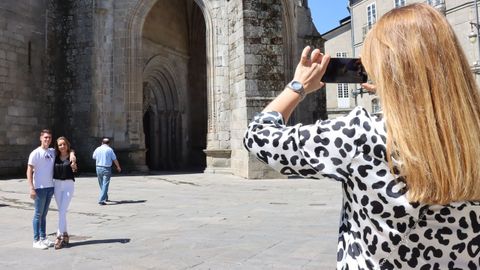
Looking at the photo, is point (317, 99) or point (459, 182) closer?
point (459, 182)

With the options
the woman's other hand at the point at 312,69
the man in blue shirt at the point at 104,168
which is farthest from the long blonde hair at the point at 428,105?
the man in blue shirt at the point at 104,168

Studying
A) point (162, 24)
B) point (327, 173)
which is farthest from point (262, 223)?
point (162, 24)

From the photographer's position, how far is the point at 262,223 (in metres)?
5.98

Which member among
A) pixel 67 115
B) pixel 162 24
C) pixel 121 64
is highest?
pixel 162 24

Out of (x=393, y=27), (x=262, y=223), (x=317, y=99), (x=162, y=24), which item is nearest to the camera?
(x=393, y=27)

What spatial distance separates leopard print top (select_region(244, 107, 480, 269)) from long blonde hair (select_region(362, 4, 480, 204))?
53 millimetres

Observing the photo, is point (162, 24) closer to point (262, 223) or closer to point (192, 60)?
point (192, 60)

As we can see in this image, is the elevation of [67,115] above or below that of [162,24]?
below

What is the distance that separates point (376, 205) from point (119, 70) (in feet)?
50.0

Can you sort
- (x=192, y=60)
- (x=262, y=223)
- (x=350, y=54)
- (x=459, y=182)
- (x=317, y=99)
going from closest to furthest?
(x=459, y=182) → (x=262, y=223) → (x=317, y=99) → (x=192, y=60) → (x=350, y=54)

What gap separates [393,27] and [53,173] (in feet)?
16.4

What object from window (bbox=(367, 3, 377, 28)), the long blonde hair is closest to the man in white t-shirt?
the long blonde hair

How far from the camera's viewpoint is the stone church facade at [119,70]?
42.1 feet

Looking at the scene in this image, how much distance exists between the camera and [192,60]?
20562mm
